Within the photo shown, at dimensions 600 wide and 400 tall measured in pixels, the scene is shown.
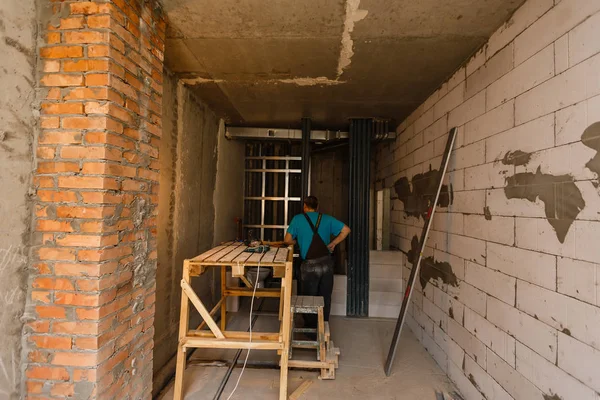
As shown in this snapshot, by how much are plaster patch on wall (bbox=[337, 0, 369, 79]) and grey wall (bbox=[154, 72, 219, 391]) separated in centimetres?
166

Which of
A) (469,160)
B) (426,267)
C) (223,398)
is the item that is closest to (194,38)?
(469,160)

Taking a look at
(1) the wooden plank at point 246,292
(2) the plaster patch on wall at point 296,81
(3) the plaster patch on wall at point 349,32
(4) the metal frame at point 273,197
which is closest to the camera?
(3) the plaster patch on wall at point 349,32

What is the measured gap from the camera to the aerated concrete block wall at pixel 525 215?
146 cm

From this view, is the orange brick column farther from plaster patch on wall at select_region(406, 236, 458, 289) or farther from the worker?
plaster patch on wall at select_region(406, 236, 458, 289)

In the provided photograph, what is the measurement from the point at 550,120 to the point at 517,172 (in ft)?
1.22

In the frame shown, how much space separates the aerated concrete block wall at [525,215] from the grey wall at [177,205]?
8.61 feet

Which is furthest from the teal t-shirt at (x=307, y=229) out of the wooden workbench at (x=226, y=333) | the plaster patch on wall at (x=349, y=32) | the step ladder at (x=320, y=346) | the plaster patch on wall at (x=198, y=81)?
the plaster patch on wall at (x=198, y=81)

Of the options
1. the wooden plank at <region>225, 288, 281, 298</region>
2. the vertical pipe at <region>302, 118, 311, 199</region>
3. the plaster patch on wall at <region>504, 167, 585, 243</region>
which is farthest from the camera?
the vertical pipe at <region>302, 118, 311, 199</region>

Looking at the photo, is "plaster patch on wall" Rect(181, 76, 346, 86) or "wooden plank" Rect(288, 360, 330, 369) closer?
"wooden plank" Rect(288, 360, 330, 369)

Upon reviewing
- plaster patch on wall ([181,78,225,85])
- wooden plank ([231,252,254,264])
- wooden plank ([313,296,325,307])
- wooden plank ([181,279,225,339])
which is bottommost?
wooden plank ([313,296,325,307])

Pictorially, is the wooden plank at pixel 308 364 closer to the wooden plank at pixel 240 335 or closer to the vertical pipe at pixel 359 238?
the wooden plank at pixel 240 335

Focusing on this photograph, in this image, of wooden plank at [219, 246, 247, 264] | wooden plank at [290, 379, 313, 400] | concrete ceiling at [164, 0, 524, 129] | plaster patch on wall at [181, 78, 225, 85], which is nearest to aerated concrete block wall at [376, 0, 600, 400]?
concrete ceiling at [164, 0, 524, 129]

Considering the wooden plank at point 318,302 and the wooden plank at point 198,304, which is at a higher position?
the wooden plank at point 198,304

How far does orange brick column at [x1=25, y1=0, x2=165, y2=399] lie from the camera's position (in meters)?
1.59
